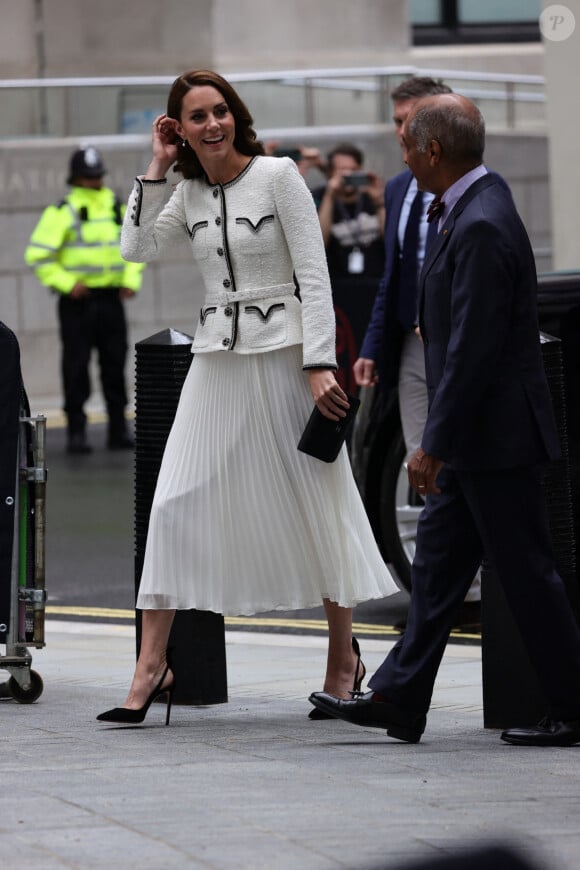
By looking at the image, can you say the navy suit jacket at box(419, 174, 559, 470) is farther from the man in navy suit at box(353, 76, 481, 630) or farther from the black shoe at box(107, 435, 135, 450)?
the black shoe at box(107, 435, 135, 450)

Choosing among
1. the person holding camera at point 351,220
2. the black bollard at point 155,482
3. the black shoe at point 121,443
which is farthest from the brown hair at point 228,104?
the black shoe at point 121,443

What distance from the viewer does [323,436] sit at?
18.8 ft

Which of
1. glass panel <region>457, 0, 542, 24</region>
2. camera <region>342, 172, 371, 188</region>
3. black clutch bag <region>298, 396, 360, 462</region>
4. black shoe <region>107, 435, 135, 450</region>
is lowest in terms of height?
black shoe <region>107, 435, 135, 450</region>

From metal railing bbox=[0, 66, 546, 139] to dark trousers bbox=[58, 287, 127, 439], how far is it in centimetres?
328

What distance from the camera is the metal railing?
18.2m

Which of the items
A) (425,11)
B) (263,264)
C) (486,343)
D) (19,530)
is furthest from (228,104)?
(425,11)

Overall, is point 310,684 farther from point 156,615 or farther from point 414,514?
point 414,514

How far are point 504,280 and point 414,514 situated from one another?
3.20 meters

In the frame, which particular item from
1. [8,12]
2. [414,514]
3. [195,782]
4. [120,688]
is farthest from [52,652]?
[8,12]

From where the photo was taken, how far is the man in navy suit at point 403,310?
7.50 metres

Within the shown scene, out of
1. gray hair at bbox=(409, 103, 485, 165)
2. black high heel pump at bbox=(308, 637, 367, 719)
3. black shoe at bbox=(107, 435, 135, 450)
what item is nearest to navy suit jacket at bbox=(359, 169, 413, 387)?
black high heel pump at bbox=(308, 637, 367, 719)

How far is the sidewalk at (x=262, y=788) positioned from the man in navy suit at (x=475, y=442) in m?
0.19

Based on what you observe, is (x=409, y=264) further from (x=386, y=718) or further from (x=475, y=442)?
(x=386, y=718)

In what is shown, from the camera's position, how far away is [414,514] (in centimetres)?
826
